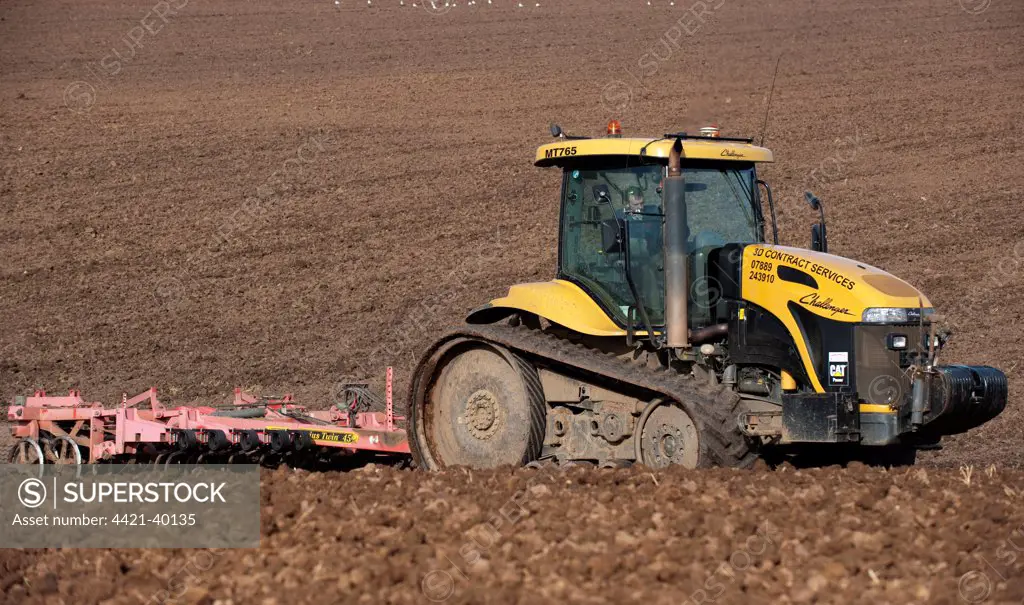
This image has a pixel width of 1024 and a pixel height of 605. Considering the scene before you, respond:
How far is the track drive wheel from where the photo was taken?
9.09 metres

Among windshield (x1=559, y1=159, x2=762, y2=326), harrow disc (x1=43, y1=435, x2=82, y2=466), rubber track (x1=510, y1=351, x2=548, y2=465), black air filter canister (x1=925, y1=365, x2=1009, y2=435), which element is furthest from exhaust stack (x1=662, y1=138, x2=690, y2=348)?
harrow disc (x1=43, y1=435, x2=82, y2=466)

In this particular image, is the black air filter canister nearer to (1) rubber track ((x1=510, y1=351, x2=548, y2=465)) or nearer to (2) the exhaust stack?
(2) the exhaust stack

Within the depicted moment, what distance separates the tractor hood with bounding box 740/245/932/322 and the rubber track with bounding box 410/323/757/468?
76 cm

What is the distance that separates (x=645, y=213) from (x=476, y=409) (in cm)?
200

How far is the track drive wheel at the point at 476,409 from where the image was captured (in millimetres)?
A: 9086

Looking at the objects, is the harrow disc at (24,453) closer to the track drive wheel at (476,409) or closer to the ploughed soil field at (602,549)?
the track drive wheel at (476,409)

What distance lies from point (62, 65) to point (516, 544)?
28.5 m

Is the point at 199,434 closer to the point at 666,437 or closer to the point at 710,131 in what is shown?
the point at 666,437

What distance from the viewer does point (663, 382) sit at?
818cm

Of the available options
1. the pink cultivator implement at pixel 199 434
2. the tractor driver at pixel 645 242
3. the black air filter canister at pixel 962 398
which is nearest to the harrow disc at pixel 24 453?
the pink cultivator implement at pixel 199 434

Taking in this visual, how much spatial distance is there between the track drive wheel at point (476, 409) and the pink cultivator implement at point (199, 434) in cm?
41

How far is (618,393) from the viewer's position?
8891 millimetres

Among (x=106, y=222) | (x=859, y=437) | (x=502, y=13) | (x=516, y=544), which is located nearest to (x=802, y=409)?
(x=859, y=437)

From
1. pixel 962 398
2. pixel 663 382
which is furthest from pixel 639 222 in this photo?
pixel 962 398
